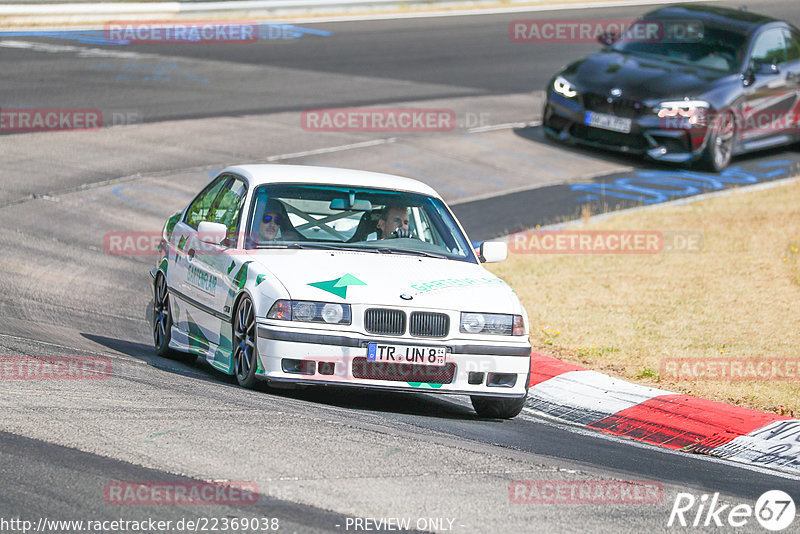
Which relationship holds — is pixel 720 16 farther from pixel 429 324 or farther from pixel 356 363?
pixel 356 363

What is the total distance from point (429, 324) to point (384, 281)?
0.39 meters

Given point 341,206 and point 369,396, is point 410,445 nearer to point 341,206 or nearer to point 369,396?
point 369,396

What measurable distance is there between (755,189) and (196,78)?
31.8ft

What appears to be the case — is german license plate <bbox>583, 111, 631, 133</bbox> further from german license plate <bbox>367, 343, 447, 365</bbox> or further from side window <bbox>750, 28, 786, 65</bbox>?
german license plate <bbox>367, 343, 447, 365</bbox>

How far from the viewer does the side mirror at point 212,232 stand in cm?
850

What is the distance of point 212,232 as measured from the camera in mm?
8555

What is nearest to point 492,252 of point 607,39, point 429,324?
point 429,324

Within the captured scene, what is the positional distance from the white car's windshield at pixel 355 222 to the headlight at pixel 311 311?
0.93m

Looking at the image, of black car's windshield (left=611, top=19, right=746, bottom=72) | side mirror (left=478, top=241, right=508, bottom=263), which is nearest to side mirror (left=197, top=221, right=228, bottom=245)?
side mirror (left=478, top=241, right=508, bottom=263)

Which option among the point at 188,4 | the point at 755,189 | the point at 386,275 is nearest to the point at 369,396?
the point at 386,275

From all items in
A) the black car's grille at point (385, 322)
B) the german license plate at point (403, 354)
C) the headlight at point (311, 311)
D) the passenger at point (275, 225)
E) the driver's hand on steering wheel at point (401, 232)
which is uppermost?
the passenger at point (275, 225)

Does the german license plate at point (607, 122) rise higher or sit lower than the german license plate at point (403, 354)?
lower

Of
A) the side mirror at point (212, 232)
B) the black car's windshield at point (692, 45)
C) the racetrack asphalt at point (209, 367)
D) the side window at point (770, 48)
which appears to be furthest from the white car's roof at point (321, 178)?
the side window at point (770, 48)

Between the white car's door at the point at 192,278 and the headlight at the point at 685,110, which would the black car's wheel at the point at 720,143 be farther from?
the white car's door at the point at 192,278
